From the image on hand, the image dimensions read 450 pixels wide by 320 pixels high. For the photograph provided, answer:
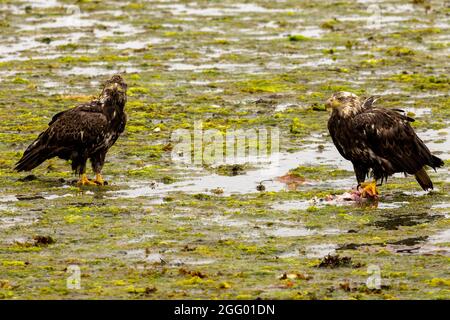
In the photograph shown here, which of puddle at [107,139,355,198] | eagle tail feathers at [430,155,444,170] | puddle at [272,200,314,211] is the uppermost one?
eagle tail feathers at [430,155,444,170]

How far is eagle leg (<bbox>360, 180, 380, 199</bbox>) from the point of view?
17812 mm

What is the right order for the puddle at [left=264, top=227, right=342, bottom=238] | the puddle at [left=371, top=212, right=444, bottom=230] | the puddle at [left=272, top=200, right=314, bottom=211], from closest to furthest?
the puddle at [left=264, top=227, right=342, bottom=238], the puddle at [left=371, top=212, right=444, bottom=230], the puddle at [left=272, top=200, right=314, bottom=211]

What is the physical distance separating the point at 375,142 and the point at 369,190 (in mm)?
679

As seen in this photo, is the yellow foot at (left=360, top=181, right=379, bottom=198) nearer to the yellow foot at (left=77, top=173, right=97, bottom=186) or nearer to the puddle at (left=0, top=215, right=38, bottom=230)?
the yellow foot at (left=77, top=173, right=97, bottom=186)

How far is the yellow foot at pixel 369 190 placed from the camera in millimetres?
17812

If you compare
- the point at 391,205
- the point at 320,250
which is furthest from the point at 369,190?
the point at 320,250

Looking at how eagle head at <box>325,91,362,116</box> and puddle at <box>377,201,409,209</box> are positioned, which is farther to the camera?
eagle head at <box>325,91,362,116</box>

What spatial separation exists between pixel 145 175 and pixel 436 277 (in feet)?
21.8

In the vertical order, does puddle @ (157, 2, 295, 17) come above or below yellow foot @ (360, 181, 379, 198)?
above

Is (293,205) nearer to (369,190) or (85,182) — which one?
(369,190)

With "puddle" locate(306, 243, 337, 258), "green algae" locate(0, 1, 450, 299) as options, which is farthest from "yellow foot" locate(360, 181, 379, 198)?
"puddle" locate(306, 243, 337, 258)
